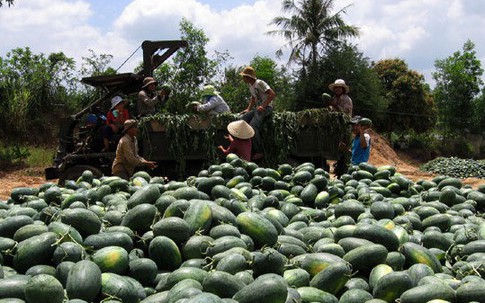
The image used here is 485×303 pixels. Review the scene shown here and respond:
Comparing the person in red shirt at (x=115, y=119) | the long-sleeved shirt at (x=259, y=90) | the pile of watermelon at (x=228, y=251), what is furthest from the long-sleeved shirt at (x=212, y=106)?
the pile of watermelon at (x=228, y=251)

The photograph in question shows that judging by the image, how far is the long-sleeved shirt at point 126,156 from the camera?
8320 millimetres

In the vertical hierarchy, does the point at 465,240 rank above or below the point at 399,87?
below

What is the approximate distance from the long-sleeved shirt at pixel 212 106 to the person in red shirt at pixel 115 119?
59.9 inches

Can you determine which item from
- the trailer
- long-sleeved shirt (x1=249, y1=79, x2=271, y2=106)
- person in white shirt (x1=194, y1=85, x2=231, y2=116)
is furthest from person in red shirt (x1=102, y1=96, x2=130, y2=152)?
long-sleeved shirt (x1=249, y1=79, x2=271, y2=106)

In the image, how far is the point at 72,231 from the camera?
3.18 metres

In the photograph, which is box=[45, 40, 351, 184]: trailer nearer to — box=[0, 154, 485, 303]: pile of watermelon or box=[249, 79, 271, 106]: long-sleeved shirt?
box=[249, 79, 271, 106]: long-sleeved shirt

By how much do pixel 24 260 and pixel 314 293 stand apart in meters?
1.68

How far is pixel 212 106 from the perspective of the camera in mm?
10117

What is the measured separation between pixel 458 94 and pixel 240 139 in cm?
3373

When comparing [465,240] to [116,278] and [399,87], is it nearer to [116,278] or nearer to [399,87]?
[116,278]

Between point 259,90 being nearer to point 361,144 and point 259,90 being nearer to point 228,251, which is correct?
point 361,144

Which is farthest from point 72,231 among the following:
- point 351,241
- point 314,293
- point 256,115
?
point 256,115

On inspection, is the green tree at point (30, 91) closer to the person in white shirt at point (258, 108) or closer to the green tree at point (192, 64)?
the green tree at point (192, 64)

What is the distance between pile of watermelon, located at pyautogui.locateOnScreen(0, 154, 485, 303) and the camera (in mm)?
2709
